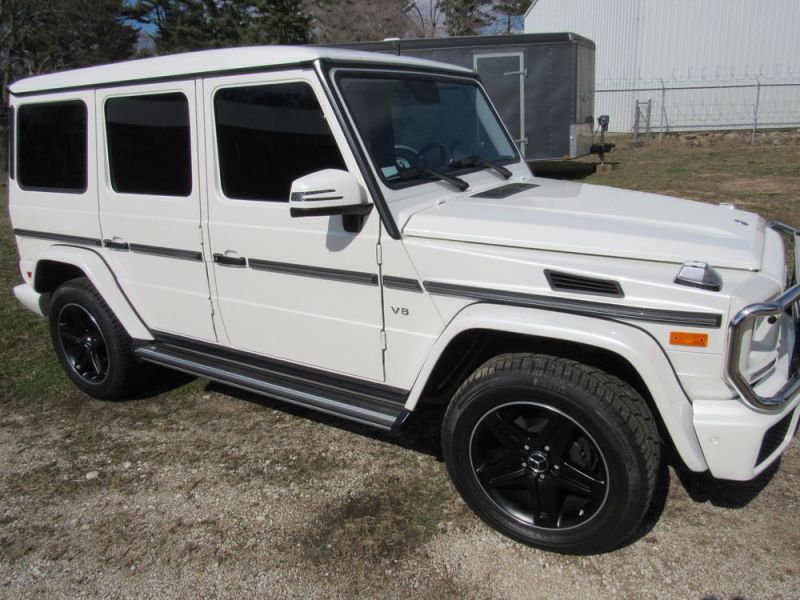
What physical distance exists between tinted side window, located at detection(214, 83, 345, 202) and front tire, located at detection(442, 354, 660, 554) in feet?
4.24

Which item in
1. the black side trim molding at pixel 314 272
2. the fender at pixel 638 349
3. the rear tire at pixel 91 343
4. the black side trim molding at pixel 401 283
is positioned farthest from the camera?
the rear tire at pixel 91 343

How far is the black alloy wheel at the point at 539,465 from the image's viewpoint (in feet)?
8.63

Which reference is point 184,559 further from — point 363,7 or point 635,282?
point 363,7

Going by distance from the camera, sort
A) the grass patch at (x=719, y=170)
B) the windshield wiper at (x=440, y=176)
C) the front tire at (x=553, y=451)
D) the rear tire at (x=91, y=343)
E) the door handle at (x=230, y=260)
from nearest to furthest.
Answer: the front tire at (x=553, y=451) → the windshield wiper at (x=440, y=176) → the door handle at (x=230, y=260) → the rear tire at (x=91, y=343) → the grass patch at (x=719, y=170)

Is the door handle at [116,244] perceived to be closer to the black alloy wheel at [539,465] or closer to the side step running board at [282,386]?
the side step running board at [282,386]

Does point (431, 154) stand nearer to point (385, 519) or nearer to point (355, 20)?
point (385, 519)

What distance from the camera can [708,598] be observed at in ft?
8.16

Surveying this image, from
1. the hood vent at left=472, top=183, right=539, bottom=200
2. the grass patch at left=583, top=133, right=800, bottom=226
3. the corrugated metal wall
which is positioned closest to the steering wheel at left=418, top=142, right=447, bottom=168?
the hood vent at left=472, top=183, right=539, bottom=200

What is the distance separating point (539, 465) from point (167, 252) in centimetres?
238

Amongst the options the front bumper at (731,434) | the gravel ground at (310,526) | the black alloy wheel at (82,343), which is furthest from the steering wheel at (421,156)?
the black alloy wheel at (82,343)

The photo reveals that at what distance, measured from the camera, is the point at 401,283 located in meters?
2.88

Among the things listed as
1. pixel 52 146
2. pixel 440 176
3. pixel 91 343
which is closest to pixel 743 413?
pixel 440 176

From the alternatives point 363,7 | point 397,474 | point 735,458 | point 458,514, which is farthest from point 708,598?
point 363,7

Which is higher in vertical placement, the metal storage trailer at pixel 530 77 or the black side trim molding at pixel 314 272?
the metal storage trailer at pixel 530 77
